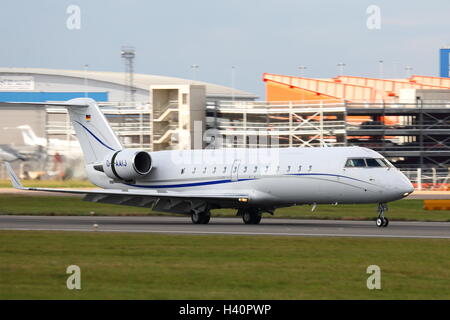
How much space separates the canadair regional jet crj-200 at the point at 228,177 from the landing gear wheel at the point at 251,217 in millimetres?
43

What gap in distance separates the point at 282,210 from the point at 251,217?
10173 millimetres

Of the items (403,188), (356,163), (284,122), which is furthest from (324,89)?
(403,188)

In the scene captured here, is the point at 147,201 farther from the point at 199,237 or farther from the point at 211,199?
the point at 199,237

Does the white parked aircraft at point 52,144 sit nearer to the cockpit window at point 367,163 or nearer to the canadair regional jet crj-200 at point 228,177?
the canadair regional jet crj-200 at point 228,177

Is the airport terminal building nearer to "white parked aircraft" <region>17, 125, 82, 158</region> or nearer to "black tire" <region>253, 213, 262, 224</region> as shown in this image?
"white parked aircraft" <region>17, 125, 82, 158</region>

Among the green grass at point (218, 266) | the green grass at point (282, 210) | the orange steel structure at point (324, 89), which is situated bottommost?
the green grass at point (282, 210)

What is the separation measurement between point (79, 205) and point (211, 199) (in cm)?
1672

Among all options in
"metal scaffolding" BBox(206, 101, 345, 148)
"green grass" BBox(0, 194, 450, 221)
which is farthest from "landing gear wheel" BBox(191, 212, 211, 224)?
"metal scaffolding" BBox(206, 101, 345, 148)

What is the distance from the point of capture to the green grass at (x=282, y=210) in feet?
137

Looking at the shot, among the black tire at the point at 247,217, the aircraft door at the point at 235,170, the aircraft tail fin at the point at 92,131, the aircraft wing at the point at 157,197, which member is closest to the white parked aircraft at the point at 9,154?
the aircraft tail fin at the point at 92,131

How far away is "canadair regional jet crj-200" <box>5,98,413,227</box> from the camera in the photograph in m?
33.4

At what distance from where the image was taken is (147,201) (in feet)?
121

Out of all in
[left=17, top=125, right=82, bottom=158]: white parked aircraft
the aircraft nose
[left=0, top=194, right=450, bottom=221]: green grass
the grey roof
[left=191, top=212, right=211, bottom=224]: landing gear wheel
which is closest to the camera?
the aircraft nose

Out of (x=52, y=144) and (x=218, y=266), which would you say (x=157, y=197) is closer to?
(x=218, y=266)
